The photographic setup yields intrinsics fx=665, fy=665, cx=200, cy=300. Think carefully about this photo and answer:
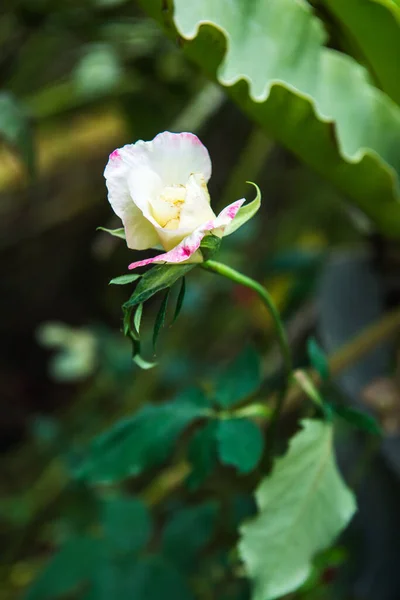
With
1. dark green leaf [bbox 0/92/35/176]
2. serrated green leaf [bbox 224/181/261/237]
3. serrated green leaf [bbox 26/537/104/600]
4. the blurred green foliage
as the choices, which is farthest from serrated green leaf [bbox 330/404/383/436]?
dark green leaf [bbox 0/92/35/176]

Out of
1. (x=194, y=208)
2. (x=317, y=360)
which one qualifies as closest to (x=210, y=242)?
(x=194, y=208)

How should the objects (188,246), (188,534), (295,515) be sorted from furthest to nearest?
(188,534) < (295,515) < (188,246)

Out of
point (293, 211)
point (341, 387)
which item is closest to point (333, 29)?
point (341, 387)

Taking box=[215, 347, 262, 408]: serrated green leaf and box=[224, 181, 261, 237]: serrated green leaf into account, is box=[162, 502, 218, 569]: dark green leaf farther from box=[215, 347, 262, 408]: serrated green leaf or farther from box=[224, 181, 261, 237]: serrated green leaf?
box=[224, 181, 261, 237]: serrated green leaf

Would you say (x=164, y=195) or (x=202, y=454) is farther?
(x=202, y=454)

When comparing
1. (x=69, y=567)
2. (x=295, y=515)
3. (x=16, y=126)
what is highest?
(x=295, y=515)

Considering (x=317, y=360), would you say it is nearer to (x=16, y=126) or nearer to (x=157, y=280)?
(x=157, y=280)
